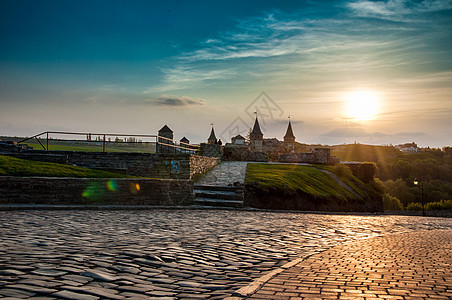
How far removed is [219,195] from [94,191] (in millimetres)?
6141

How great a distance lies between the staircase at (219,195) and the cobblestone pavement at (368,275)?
376 inches

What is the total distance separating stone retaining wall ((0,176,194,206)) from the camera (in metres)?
13.4

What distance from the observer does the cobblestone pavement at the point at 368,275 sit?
4.42m

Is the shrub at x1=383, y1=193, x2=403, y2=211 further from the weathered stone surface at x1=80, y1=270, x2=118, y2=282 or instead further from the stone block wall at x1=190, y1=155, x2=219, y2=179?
the weathered stone surface at x1=80, y1=270, x2=118, y2=282

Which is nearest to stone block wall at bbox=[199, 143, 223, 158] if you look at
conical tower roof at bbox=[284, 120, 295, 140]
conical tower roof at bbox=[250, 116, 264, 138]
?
conical tower roof at bbox=[250, 116, 264, 138]

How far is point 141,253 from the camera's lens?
6.30m

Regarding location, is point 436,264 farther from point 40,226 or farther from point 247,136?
point 247,136

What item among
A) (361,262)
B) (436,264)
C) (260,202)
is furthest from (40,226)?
(260,202)

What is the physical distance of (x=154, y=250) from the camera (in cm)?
667

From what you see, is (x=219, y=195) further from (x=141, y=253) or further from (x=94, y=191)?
(x=141, y=253)

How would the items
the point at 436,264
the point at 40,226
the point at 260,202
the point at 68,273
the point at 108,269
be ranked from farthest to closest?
the point at 260,202 → the point at 40,226 → the point at 436,264 → the point at 108,269 → the point at 68,273

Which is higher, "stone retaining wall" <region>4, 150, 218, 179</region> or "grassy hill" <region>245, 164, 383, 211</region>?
"stone retaining wall" <region>4, 150, 218, 179</region>

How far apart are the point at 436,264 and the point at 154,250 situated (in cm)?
485

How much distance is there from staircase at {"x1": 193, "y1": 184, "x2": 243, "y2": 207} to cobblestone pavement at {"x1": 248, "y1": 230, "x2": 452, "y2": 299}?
9.54 m
